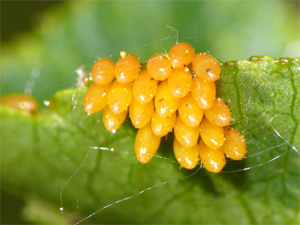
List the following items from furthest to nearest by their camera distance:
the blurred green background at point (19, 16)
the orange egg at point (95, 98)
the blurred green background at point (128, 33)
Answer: the blurred green background at point (19, 16) < the blurred green background at point (128, 33) < the orange egg at point (95, 98)

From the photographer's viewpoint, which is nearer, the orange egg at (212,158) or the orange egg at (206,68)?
the orange egg at (206,68)

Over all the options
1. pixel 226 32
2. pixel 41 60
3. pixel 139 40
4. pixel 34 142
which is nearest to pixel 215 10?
pixel 226 32

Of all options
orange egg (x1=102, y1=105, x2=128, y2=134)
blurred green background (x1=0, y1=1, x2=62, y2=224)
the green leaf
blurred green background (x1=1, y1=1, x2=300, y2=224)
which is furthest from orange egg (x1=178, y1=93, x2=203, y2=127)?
blurred green background (x1=0, y1=1, x2=62, y2=224)

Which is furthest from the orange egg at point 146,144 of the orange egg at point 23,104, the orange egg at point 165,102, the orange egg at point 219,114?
the orange egg at point 23,104

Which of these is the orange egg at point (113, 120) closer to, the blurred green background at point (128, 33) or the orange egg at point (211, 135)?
the orange egg at point (211, 135)

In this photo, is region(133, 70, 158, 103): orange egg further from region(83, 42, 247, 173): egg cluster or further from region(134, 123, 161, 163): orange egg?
region(134, 123, 161, 163): orange egg

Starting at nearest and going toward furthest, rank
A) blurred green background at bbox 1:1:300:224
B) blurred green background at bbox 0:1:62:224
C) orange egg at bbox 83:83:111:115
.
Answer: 1. orange egg at bbox 83:83:111:115
2. blurred green background at bbox 1:1:300:224
3. blurred green background at bbox 0:1:62:224

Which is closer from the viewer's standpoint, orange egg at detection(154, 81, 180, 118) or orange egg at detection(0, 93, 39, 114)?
orange egg at detection(154, 81, 180, 118)

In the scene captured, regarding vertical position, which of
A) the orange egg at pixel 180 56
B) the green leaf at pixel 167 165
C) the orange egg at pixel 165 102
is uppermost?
the orange egg at pixel 180 56
